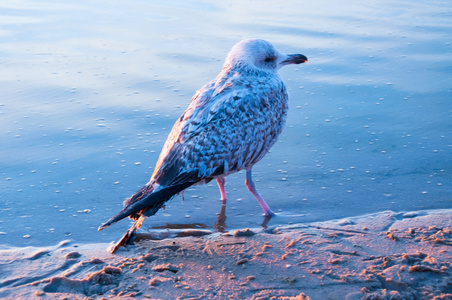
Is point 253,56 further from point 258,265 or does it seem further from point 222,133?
point 258,265

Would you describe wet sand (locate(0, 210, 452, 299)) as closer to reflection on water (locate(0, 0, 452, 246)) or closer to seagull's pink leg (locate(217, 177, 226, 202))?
reflection on water (locate(0, 0, 452, 246))

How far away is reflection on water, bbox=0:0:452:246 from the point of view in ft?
17.6

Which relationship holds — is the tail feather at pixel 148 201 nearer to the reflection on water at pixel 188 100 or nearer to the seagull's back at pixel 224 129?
the seagull's back at pixel 224 129

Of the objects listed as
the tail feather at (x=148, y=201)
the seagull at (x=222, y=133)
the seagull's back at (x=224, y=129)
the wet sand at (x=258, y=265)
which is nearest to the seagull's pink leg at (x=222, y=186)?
the seagull at (x=222, y=133)

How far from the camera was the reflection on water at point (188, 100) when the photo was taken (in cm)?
537

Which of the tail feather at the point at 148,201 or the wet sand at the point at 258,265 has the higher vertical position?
the tail feather at the point at 148,201

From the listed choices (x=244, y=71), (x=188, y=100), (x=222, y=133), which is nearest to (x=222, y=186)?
(x=222, y=133)

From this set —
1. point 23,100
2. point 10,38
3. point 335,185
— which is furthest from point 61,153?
point 10,38

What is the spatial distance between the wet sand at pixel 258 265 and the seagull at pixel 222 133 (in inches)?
14.9

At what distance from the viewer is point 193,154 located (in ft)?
14.9

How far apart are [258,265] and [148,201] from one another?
96 centimetres

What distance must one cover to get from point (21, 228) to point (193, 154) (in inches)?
66.8

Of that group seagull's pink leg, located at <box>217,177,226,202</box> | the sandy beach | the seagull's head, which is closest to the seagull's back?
the seagull's head

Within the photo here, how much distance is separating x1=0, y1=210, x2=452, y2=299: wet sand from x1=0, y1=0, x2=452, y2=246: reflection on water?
0.38m
